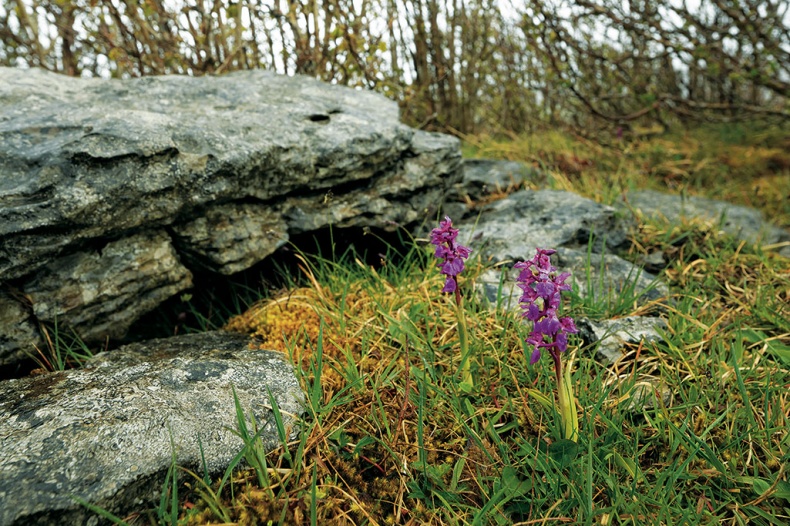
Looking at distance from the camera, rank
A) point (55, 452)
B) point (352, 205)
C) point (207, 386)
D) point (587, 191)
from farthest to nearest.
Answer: point (587, 191) → point (352, 205) → point (207, 386) → point (55, 452)

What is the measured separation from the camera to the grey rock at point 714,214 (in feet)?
11.6

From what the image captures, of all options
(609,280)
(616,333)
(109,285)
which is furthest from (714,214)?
(109,285)

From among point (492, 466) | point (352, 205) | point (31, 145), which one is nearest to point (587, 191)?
point (352, 205)

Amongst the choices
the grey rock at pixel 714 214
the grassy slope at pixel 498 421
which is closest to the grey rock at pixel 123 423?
the grassy slope at pixel 498 421

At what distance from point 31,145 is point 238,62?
2.76 meters

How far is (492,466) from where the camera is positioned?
1.63 m

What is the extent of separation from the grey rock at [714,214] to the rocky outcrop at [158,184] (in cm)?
189

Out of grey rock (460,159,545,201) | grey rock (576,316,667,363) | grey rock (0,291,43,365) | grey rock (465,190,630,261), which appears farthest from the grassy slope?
grey rock (460,159,545,201)

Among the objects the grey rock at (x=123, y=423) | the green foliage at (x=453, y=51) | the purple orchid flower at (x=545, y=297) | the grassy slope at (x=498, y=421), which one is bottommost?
the grassy slope at (x=498, y=421)

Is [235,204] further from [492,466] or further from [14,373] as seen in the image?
[492,466]

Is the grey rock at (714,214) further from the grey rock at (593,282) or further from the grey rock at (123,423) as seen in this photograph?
the grey rock at (123,423)

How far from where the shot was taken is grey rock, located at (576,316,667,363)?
6.98 ft

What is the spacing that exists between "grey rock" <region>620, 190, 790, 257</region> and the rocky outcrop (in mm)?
1892

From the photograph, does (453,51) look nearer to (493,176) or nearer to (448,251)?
(493,176)
